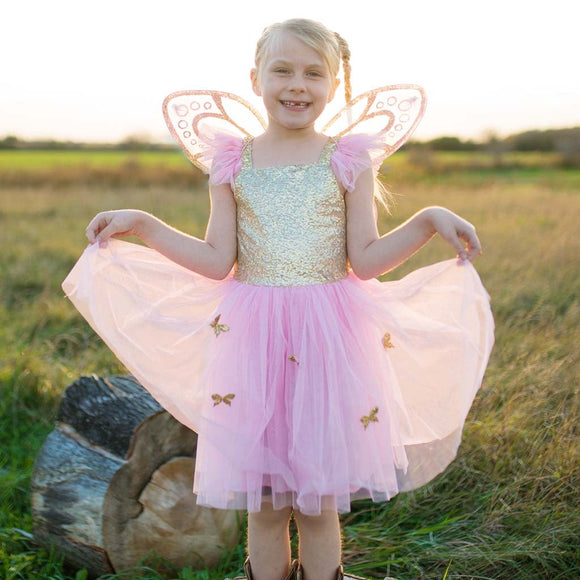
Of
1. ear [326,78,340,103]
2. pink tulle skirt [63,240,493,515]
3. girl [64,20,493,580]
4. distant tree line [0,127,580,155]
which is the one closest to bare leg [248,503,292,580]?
girl [64,20,493,580]

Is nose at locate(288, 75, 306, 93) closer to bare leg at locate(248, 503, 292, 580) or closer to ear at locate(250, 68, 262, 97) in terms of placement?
ear at locate(250, 68, 262, 97)

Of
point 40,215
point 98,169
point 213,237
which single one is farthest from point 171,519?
point 98,169

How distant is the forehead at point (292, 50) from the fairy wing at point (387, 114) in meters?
0.30

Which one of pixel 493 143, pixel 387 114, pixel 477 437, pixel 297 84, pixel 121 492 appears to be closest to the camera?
pixel 297 84

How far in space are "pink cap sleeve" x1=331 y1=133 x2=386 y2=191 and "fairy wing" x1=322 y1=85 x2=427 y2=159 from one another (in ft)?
0.22

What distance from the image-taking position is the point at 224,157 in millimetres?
2264

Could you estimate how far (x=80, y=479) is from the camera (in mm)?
2607

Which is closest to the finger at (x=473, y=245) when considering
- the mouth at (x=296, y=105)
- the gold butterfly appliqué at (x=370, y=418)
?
the gold butterfly appliqué at (x=370, y=418)

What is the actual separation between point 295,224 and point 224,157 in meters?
0.36

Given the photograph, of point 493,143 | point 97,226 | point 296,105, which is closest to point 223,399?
point 97,226

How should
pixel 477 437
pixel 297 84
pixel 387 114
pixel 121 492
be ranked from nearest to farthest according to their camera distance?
pixel 297 84, pixel 387 114, pixel 121 492, pixel 477 437

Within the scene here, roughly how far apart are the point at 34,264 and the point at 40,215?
4.27 metres

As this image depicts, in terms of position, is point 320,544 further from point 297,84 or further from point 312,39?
point 312,39

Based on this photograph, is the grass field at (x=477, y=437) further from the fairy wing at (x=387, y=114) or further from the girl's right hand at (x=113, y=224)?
the fairy wing at (x=387, y=114)
